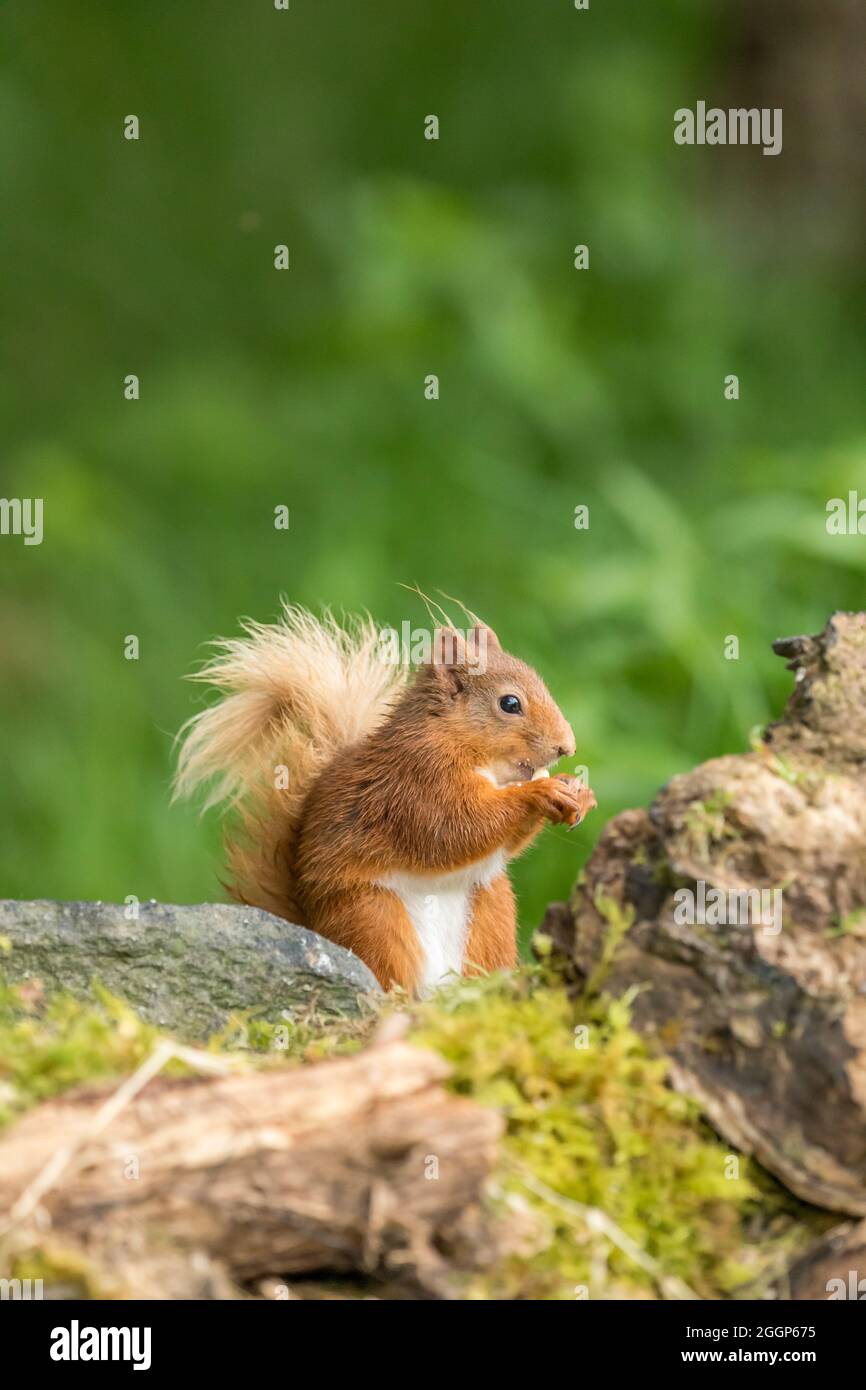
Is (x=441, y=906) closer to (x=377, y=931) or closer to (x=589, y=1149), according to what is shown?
(x=377, y=931)

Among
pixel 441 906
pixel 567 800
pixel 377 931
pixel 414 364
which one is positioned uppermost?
pixel 414 364

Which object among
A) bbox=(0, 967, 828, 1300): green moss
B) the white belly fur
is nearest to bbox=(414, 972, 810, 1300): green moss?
bbox=(0, 967, 828, 1300): green moss

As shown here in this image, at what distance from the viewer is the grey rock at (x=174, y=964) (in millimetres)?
3871

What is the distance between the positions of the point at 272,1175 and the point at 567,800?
193 centimetres

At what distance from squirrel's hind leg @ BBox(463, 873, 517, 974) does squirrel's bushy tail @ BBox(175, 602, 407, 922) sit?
604 millimetres

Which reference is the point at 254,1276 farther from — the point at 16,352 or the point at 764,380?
the point at 16,352

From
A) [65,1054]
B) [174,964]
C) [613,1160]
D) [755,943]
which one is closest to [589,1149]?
[613,1160]

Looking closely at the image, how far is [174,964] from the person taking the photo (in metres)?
3.90

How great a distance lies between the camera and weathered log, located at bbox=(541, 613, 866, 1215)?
118 inches

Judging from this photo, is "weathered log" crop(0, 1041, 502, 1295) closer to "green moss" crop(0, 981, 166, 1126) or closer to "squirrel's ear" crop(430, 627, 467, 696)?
"green moss" crop(0, 981, 166, 1126)

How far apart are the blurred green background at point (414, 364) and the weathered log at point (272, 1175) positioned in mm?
3961

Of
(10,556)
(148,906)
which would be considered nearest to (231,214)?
(10,556)

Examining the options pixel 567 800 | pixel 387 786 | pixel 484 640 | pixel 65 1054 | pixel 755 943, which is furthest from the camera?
pixel 484 640

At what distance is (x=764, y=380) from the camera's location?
976 centimetres
